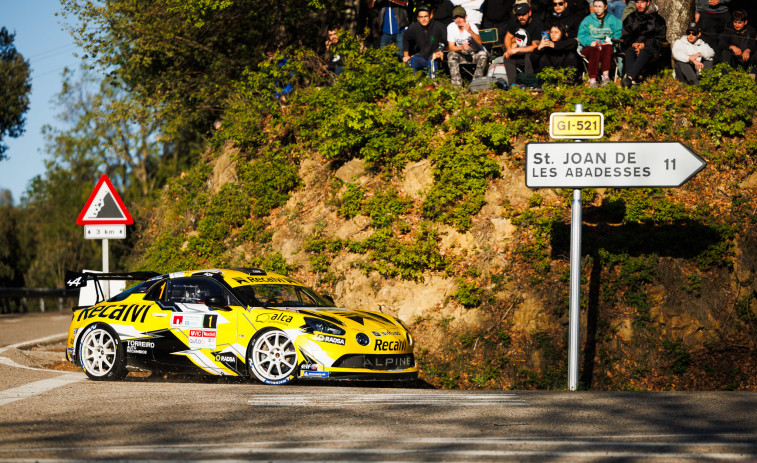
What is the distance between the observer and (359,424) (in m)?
7.44

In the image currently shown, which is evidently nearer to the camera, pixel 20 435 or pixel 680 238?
pixel 20 435

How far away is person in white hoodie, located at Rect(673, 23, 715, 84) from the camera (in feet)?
56.3

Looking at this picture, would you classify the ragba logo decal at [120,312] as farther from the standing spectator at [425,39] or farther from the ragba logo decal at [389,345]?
the standing spectator at [425,39]

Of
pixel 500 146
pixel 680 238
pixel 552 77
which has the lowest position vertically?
pixel 680 238

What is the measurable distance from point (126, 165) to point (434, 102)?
4279 centimetres

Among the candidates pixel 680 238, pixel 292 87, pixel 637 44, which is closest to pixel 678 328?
pixel 680 238

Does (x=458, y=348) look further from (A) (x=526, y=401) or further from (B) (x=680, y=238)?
(A) (x=526, y=401)

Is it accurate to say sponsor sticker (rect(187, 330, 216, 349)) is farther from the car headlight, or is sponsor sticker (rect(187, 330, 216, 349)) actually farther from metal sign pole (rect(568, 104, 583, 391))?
metal sign pole (rect(568, 104, 583, 391))

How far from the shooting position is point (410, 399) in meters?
9.23

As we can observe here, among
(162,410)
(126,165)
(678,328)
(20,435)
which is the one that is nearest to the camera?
(20,435)

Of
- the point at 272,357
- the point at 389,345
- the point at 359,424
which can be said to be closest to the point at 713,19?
the point at 389,345

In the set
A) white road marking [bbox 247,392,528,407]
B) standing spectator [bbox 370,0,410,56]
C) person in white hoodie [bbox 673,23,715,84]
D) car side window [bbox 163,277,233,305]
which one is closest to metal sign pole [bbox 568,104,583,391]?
white road marking [bbox 247,392,528,407]

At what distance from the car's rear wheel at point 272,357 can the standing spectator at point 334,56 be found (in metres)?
9.48

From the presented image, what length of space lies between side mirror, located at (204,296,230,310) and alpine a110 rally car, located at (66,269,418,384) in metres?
0.01
